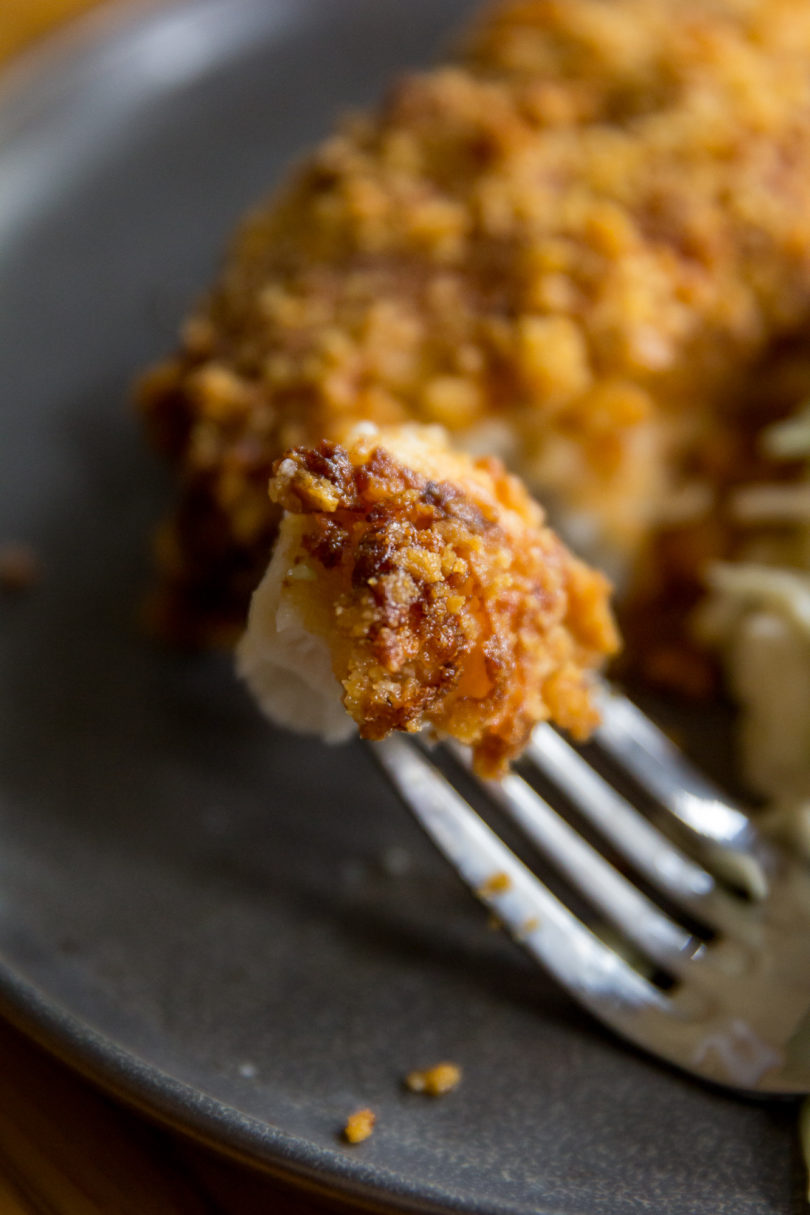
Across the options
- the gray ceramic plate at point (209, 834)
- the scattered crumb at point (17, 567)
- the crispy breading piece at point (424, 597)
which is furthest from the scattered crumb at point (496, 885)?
the scattered crumb at point (17, 567)

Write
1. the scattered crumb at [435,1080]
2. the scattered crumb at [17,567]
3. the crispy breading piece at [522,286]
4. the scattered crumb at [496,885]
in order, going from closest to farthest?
the scattered crumb at [435,1080], the scattered crumb at [496,885], the crispy breading piece at [522,286], the scattered crumb at [17,567]

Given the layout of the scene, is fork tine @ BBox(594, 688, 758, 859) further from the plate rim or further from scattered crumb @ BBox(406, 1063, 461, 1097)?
the plate rim

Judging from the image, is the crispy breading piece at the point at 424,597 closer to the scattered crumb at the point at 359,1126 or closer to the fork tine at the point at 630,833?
the fork tine at the point at 630,833

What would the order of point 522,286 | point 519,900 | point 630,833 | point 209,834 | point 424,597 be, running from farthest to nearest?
1. point 522,286
2. point 209,834
3. point 630,833
4. point 519,900
5. point 424,597

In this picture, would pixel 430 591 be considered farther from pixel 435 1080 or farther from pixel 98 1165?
pixel 98 1165

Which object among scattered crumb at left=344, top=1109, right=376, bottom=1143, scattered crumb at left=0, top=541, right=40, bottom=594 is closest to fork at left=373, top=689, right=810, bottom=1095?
scattered crumb at left=344, top=1109, right=376, bottom=1143

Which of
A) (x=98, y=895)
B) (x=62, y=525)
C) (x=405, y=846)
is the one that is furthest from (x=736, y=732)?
(x=62, y=525)

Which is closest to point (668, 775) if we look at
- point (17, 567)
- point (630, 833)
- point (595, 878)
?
point (630, 833)
